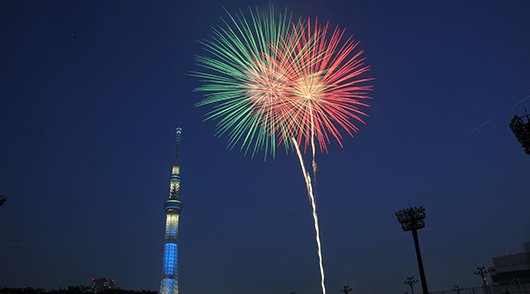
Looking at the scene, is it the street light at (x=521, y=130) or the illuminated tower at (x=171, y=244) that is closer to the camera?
the street light at (x=521, y=130)

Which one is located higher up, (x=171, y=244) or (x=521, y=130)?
(x=171, y=244)

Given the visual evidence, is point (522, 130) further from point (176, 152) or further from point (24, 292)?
point (176, 152)

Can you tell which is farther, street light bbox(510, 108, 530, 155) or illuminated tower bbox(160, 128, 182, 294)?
illuminated tower bbox(160, 128, 182, 294)

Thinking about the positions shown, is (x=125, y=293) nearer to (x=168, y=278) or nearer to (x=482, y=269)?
(x=482, y=269)

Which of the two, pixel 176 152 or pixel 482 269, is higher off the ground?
pixel 176 152

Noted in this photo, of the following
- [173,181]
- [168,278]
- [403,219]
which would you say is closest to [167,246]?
[168,278]

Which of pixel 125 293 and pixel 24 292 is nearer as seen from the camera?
pixel 24 292

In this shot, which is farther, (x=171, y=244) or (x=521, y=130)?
(x=171, y=244)

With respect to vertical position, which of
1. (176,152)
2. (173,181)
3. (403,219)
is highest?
(176,152)

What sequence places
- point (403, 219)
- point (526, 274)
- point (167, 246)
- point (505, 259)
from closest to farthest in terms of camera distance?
point (403, 219) < point (526, 274) < point (505, 259) < point (167, 246)

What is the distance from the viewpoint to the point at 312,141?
25.5 meters

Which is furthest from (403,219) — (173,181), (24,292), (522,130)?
(173,181)

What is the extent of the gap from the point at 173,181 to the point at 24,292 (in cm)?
15596

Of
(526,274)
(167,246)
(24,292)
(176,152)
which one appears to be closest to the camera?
(24,292)
